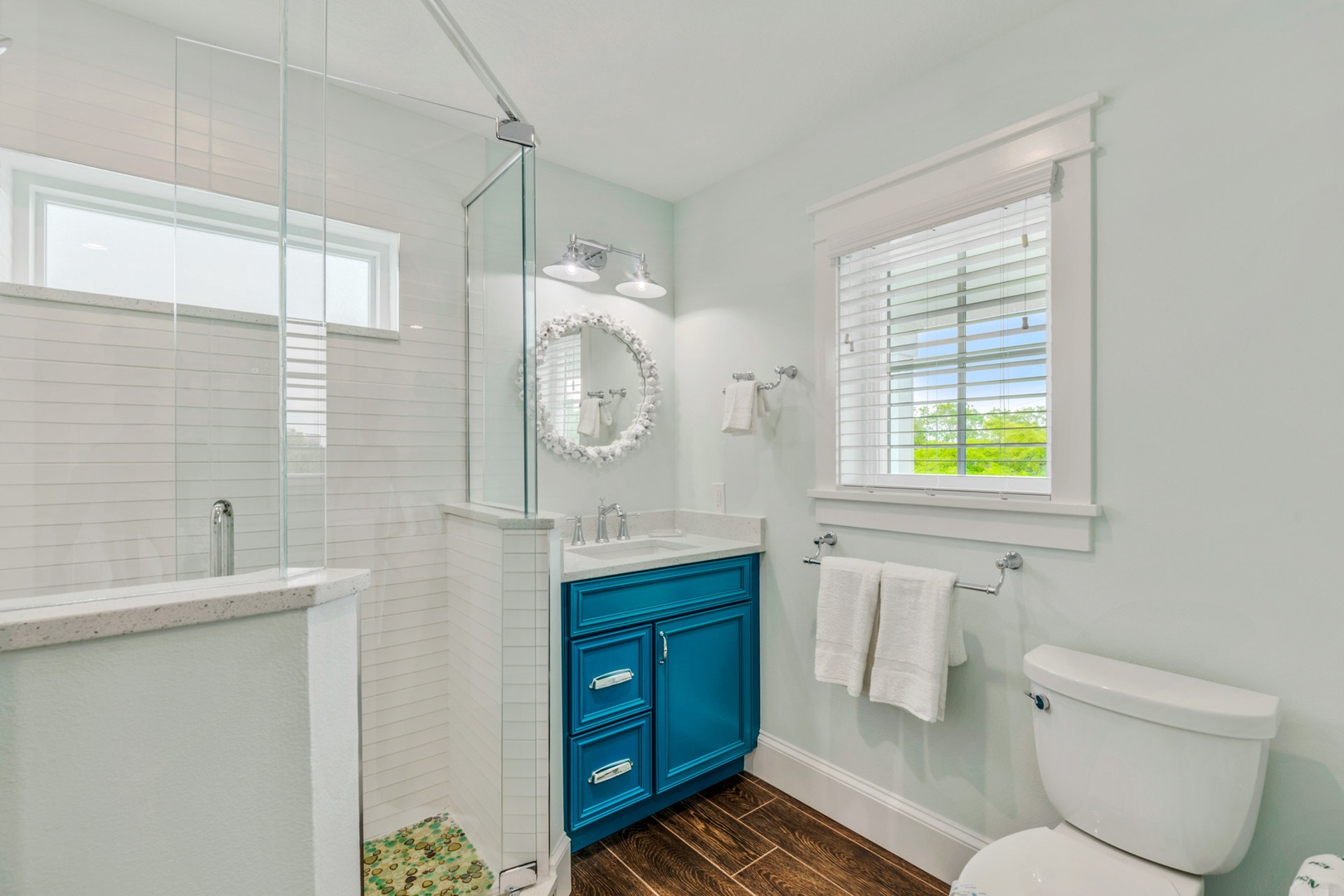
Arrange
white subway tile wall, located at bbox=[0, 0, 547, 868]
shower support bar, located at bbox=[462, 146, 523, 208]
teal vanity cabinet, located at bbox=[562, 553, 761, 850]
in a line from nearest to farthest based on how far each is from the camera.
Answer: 1. white subway tile wall, located at bbox=[0, 0, 547, 868]
2. shower support bar, located at bbox=[462, 146, 523, 208]
3. teal vanity cabinet, located at bbox=[562, 553, 761, 850]

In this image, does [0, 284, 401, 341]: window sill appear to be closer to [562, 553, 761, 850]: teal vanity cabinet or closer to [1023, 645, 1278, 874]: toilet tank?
[562, 553, 761, 850]: teal vanity cabinet

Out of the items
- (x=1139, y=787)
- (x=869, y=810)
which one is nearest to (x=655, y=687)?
(x=869, y=810)

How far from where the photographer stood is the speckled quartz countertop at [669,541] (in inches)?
79.0

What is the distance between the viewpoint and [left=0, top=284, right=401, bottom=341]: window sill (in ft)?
2.74

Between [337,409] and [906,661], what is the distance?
181cm

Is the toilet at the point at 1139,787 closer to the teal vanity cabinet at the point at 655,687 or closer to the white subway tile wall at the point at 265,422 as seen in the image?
the teal vanity cabinet at the point at 655,687

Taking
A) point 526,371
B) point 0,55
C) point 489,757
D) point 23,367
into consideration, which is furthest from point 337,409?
point 489,757

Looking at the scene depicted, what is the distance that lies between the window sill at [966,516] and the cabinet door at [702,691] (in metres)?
0.59

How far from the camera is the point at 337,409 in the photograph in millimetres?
1678

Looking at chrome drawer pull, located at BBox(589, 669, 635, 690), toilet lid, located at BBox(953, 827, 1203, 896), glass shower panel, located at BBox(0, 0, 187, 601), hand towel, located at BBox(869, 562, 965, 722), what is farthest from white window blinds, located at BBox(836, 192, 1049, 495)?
glass shower panel, located at BBox(0, 0, 187, 601)

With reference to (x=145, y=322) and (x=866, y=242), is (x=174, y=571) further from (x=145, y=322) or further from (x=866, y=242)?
(x=866, y=242)

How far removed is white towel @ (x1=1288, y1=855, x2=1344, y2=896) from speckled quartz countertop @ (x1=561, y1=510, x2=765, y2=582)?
156cm

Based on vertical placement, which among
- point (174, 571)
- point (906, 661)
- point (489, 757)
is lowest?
point (489, 757)

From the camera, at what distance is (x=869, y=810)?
1952 mm
